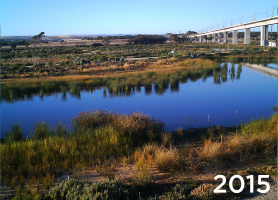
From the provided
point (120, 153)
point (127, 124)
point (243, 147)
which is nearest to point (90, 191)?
point (120, 153)

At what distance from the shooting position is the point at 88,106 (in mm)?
16516

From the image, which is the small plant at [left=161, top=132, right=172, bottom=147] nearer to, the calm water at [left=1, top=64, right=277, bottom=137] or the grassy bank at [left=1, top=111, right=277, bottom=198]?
the grassy bank at [left=1, top=111, right=277, bottom=198]

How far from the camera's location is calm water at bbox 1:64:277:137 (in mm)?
13527

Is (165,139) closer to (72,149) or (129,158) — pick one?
(129,158)

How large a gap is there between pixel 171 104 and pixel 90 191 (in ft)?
38.7

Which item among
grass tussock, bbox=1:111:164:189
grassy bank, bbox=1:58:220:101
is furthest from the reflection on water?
grass tussock, bbox=1:111:164:189

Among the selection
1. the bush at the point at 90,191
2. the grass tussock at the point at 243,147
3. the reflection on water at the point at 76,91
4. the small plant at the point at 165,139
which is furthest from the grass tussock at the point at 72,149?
the reflection on water at the point at 76,91

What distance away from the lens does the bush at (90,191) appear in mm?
5199

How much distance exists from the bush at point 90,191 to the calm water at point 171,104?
6.66 metres

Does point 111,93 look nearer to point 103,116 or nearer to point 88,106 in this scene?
point 88,106

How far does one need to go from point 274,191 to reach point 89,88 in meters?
18.0

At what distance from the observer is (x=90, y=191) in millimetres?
5293

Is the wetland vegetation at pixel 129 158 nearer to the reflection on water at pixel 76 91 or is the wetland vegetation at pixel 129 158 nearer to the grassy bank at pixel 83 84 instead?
the reflection on water at pixel 76 91

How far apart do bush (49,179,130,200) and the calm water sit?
6658mm
